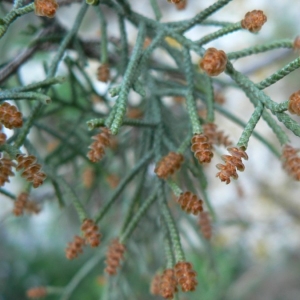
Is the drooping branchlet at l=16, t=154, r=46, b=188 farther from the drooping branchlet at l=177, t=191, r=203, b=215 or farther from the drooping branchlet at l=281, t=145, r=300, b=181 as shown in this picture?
the drooping branchlet at l=281, t=145, r=300, b=181

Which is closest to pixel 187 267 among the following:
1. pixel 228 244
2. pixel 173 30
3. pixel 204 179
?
pixel 204 179

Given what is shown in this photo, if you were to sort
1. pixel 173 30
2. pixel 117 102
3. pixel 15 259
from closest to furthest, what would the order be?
pixel 117 102, pixel 173 30, pixel 15 259

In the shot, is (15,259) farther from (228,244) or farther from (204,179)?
(204,179)

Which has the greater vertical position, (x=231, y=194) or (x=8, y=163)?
(x=231, y=194)

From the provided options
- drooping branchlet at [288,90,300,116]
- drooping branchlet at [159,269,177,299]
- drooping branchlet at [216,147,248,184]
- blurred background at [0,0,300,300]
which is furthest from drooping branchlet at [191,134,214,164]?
blurred background at [0,0,300,300]

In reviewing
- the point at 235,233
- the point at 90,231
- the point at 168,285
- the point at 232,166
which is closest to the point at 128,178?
the point at 90,231

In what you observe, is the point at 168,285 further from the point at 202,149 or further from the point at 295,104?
the point at 295,104
